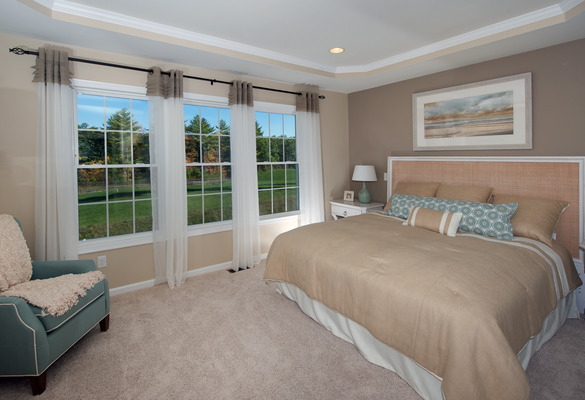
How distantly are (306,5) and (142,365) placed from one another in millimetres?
2963

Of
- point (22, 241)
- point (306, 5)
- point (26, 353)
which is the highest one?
point (306, 5)

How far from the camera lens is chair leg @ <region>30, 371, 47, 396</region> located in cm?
187

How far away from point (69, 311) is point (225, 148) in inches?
99.6

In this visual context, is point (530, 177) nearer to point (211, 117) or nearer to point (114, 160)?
point (211, 117)

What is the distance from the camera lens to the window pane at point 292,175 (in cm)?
473

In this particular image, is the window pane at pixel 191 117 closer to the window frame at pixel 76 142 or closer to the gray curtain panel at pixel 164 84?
the gray curtain panel at pixel 164 84

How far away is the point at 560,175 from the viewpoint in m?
2.99

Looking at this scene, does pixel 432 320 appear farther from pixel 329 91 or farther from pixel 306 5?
pixel 329 91

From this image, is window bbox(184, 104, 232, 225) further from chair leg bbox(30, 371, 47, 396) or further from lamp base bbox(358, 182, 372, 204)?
chair leg bbox(30, 371, 47, 396)

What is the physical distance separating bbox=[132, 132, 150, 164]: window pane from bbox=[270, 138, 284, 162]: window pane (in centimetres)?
169

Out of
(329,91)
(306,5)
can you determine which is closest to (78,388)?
(306,5)

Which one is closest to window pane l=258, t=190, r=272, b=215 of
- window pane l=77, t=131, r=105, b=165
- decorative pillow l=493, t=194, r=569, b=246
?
window pane l=77, t=131, r=105, b=165

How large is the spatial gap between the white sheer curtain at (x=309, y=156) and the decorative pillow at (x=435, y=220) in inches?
66.1

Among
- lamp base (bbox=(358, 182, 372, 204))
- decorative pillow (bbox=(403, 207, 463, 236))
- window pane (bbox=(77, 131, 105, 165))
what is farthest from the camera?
lamp base (bbox=(358, 182, 372, 204))
